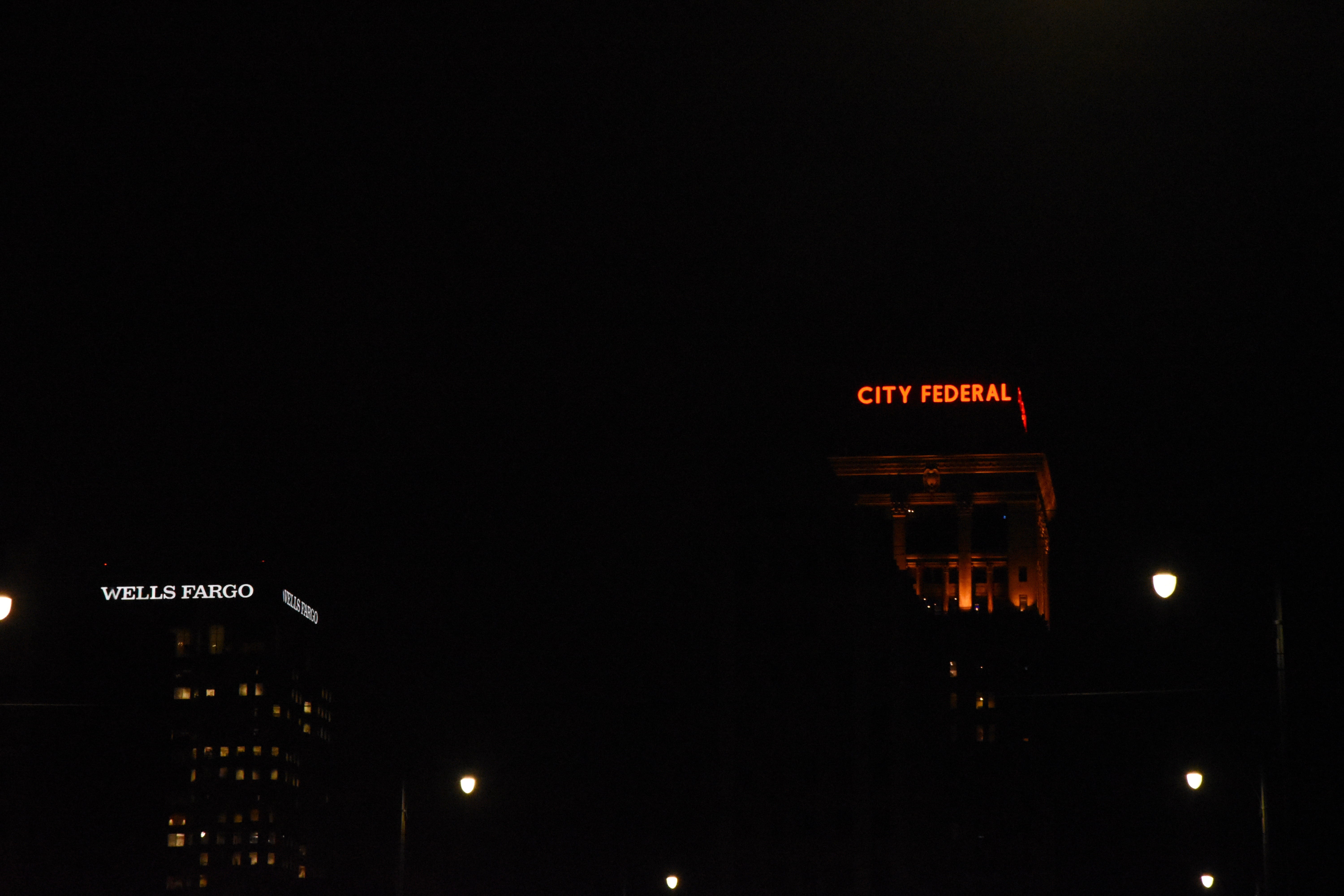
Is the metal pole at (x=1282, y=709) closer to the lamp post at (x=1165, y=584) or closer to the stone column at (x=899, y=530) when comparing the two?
the lamp post at (x=1165, y=584)

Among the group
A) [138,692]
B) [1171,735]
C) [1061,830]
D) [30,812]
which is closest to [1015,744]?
[1061,830]

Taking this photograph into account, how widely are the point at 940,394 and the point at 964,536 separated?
17554 millimetres

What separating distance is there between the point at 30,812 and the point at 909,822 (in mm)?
92399

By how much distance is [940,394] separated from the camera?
148875 mm

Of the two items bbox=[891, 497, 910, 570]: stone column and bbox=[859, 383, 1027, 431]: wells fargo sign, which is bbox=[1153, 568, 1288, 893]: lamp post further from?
bbox=[891, 497, 910, 570]: stone column

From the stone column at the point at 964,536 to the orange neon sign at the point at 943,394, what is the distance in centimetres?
1158

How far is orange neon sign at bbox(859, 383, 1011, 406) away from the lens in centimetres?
14862

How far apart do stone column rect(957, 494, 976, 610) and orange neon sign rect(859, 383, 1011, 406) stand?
11.6m

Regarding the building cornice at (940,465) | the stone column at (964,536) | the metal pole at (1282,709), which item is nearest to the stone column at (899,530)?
the building cornice at (940,465)

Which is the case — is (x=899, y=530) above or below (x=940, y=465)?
below

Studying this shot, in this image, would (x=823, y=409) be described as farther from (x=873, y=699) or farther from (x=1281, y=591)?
(x=1281, y=591)

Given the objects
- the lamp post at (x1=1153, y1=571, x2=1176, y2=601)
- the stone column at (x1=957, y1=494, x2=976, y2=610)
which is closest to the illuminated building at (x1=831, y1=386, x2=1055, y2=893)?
the stone column at (x1=957, y1=494, x2=976, y2=610)

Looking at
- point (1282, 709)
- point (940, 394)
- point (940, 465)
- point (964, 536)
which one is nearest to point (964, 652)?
point (940, 465)

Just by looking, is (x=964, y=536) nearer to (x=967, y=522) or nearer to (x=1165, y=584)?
(x=967, y=522)
